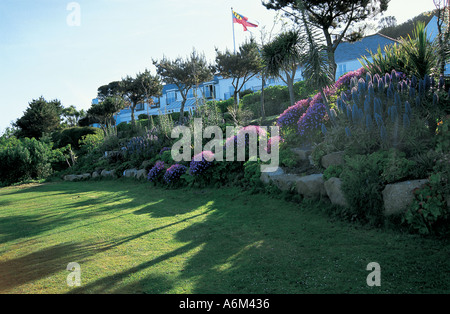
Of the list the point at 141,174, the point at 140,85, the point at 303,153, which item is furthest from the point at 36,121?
the point at 303,153

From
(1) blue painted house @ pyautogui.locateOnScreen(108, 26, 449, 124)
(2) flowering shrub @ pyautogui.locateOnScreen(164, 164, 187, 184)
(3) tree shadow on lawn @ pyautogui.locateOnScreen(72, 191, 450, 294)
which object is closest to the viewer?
(3) tree shadow on lawn @ pyautogui.locateOnScreen(72, 191, 450, 294)

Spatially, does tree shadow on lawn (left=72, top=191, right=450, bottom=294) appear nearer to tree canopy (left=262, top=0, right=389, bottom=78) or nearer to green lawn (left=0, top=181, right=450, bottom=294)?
green lawn (left=0, top=181, right=450, bottom=294)

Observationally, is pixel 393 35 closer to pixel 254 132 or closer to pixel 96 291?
pixel 254 132

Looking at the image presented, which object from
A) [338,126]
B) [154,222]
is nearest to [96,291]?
[154,222]

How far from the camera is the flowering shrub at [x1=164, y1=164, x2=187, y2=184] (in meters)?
9.48

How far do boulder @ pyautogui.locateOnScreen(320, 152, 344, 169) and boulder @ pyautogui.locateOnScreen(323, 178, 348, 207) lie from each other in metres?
0.55

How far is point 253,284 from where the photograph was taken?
339 cm

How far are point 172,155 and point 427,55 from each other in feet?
25.3

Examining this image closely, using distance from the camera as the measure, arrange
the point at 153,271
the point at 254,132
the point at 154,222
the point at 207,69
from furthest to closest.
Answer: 1. the point at 207,69
2. the point at 254,132
3. the point at 154,222
4. the point at 153,271

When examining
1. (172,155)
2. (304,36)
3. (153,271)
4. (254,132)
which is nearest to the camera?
(153,271)

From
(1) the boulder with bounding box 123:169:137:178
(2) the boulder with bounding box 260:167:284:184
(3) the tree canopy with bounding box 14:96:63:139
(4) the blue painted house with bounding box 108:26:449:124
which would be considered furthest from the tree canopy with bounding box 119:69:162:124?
(2) the boulder with bounding box 260:167:284:184

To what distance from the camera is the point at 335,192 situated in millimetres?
5438

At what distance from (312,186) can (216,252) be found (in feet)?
8.24

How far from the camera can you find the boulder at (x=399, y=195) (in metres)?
4.34
